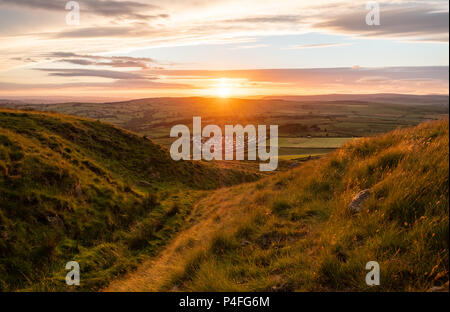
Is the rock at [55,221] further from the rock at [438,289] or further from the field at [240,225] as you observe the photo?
the rock at [438,289]

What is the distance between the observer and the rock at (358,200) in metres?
5.68

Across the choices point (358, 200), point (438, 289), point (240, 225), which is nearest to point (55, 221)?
point (240, 225)

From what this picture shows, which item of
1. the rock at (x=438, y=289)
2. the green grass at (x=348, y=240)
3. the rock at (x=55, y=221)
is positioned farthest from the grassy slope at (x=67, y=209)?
the rock at (x=438, y=289)

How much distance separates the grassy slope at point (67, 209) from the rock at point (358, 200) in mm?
8005

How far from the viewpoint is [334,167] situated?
9.41 m

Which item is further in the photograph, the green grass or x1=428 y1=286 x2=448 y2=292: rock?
the green grass

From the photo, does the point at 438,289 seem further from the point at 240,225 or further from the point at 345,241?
the point at 240,225

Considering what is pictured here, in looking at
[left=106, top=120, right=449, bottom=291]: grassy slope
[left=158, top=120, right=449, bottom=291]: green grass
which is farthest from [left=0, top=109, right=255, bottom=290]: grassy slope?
[left=158, top=120, right=449, bottom=291]: green grass

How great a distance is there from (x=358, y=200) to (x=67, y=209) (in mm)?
12344

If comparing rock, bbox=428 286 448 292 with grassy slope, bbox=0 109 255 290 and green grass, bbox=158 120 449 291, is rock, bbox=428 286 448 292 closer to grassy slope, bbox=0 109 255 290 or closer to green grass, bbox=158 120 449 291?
green grass, bbox=158 120 449 291

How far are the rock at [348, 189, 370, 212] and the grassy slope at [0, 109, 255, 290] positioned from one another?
315 inches

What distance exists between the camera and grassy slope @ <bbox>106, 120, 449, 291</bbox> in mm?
3885
